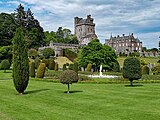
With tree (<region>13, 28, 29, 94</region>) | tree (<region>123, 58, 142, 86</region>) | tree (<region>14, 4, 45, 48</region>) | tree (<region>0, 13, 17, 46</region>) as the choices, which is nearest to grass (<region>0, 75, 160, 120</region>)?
tree (<region>13, 28, 29, 94</region>)

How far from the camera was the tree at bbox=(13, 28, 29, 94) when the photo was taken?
1861 centimetres

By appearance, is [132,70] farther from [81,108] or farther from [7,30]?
[7,30]

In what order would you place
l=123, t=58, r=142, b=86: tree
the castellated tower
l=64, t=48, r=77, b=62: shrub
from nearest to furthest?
1. l=123, t=58, r=142, b=86: tree
2. l=64, t=48, r=77, b=62: shrub
3. the castellated tower

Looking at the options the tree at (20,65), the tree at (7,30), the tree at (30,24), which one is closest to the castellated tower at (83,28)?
the tree at (30,24)

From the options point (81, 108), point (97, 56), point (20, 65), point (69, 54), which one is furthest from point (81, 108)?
point (69, 54)

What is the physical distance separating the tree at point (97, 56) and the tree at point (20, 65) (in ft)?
105

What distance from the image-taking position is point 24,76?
1872 centimetres

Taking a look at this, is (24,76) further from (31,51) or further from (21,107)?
(31,51)

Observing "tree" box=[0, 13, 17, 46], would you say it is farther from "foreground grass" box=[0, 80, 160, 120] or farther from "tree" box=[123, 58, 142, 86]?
"foreground grass" box=[0, 80, 160, 120]

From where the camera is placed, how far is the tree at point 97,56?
50656 millimetres

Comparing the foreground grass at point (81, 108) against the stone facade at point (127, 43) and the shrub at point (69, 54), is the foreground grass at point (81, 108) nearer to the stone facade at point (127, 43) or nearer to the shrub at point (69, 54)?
the shrub at point (69, 54)

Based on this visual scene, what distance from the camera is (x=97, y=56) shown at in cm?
5041

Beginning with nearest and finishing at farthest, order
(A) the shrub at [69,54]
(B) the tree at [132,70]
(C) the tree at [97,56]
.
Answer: (B) the tree at [132,70]
(C) the tree at [97,56]
(A) the shrub at [69,54]

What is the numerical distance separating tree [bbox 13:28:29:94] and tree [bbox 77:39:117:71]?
105ft
